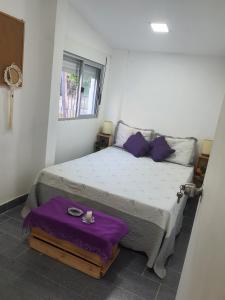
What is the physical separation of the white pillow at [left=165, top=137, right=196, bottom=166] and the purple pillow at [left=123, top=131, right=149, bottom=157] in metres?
0.39

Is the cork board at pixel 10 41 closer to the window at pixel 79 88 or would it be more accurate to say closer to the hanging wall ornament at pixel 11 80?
the hanging wall ornament at pixel 11 80

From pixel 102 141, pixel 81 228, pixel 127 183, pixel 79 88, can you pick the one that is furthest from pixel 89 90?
pixel 81 228

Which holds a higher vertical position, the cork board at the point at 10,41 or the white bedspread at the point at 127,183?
the cork board at the point at 10,41

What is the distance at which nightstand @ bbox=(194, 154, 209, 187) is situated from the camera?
3.71 metres

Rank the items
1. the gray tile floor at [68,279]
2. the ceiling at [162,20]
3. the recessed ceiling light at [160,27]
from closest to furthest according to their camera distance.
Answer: the gray tile floor at [68,279], the ceiling at [162,20], the recessed ceiling light at [160,27]

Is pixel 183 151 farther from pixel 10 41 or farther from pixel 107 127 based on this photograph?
pixel 10 41

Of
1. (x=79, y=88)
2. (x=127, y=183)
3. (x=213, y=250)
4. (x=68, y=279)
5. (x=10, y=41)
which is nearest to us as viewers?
(x=213, y=250)

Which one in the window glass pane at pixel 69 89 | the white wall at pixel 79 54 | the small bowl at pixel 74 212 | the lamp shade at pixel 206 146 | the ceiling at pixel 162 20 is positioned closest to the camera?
the small bowl at pixel 74 212

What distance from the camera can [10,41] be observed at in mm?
2289

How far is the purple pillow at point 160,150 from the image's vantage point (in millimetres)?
3705

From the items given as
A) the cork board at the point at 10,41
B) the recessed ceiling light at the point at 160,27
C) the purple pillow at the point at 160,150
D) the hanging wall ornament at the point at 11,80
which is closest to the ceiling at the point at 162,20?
the recessed ceiling light at the point at 160,27

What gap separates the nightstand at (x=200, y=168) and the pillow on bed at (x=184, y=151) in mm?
104

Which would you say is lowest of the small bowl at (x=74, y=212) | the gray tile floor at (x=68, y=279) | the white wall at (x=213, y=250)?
the gray tile floor at (x=68, y=279)

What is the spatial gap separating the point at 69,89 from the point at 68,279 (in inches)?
99.2
